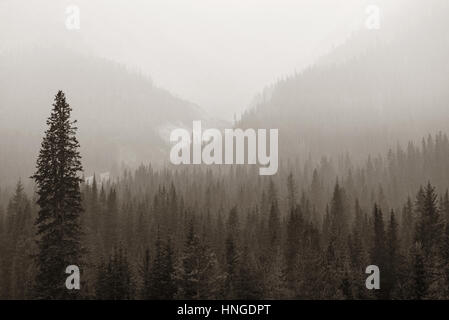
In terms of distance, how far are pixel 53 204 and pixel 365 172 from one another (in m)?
145

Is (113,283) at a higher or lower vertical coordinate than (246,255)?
lower

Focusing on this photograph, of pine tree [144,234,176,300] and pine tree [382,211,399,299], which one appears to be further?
pine tree [382,211,399,299]

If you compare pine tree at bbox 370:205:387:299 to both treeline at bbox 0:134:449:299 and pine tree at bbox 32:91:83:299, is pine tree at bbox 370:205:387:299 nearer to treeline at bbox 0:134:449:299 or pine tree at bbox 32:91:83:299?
treeline at bbox 0:134:449:299

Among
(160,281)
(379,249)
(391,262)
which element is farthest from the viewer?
(379,249)

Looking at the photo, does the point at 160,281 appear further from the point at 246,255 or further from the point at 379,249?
the point at 379,249

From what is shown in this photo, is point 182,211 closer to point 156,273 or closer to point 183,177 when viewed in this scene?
point 156,273

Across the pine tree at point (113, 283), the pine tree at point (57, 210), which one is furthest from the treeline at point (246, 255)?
the pine tree at point (57, 210)

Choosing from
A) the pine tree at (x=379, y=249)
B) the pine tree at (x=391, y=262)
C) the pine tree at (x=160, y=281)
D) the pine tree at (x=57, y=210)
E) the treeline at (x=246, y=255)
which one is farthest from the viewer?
the pine tree at (x=379, y=249)

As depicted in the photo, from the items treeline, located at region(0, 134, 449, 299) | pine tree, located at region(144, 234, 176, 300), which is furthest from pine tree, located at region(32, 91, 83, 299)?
pine tree, located at region(144, 234, 176, 300)

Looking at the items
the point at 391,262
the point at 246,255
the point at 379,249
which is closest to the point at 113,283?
the point at 246,255

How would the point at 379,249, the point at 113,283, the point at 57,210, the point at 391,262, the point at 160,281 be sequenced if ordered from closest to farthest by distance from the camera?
the point at 57,210 < the point at 113,283 < the point at 160,281 < the point at 391,262 < the point at 379,249

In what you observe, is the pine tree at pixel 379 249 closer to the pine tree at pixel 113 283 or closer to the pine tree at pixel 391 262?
the pine tree at pixel 391 262

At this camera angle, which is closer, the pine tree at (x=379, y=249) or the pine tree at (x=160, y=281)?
the pine tree at (x=160, y=281)
